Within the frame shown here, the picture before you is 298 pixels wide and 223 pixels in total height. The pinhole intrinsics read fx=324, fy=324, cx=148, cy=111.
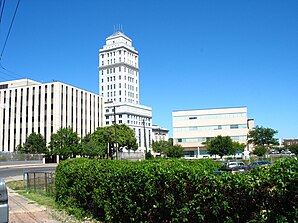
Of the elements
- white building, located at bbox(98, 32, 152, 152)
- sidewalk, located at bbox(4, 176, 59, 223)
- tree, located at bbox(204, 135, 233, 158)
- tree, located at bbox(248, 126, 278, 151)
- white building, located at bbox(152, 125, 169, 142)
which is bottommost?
sidewalk, located at bbox(4, 176, 59, 223)

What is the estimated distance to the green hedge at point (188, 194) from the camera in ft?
15.2

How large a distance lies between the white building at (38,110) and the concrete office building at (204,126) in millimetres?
31989

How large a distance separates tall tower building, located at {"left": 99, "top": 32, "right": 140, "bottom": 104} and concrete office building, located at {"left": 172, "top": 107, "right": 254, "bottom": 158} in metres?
61.4

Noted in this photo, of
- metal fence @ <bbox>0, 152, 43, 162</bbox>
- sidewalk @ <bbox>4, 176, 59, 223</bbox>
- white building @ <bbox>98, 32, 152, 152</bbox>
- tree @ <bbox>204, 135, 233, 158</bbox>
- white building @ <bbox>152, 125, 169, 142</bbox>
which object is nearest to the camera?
sidewalk @ <bbox>4, 176, 59, 223</bbox>

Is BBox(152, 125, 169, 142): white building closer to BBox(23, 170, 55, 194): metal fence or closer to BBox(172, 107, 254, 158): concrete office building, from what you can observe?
BBox(172, 107, 254, 158): concrete office building

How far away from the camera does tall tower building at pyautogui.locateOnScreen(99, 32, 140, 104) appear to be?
162m

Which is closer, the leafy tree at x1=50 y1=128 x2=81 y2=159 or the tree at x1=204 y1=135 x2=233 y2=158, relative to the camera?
the tree at x1=204 y1=135 x2=233 y2=158

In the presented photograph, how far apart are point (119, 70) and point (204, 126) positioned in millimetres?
→ 75540

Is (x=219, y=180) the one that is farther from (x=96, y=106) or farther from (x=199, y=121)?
(x=96, y=106)

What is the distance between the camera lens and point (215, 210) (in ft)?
18.0

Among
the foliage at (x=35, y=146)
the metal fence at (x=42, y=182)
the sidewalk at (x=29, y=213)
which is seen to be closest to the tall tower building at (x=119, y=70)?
the foliage at (x=35, y=146)

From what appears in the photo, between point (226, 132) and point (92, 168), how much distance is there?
91920 millimetres

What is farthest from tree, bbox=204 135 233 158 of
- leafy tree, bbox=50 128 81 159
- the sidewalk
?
the sidewalk

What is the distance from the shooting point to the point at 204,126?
100 m
